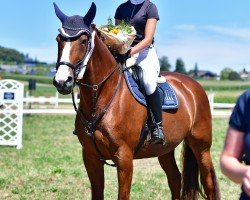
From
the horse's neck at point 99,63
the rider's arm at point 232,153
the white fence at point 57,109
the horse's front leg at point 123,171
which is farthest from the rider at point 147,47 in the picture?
the white fence at point 57,109

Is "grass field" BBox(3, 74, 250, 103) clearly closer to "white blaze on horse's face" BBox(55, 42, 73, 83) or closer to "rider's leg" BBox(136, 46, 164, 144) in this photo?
"rider's leg" BBox(136, 46, 164, 144)

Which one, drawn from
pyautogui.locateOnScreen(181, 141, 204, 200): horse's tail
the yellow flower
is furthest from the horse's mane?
pyautogui.locateOnScreen(181, 141, 204, 200): horse's tail

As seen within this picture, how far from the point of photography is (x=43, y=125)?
18.3m

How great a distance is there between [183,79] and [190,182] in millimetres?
1416

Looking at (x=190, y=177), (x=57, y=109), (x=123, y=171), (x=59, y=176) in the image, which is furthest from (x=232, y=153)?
(x=57, y=109)

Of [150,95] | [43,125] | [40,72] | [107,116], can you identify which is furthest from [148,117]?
[40,72]

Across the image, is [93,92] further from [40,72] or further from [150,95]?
[40,72]

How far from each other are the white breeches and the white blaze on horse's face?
3.56 ft

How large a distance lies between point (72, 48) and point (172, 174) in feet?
8.55

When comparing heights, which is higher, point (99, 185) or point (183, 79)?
point (183, 79)

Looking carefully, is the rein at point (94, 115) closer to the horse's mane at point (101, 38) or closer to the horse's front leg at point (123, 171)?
the horse's front leg at point (123, 171)

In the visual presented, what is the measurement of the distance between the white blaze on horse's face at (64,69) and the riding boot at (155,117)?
116cm

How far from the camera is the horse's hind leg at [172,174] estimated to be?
6.39 m

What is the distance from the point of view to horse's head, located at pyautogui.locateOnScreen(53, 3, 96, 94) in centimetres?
449
